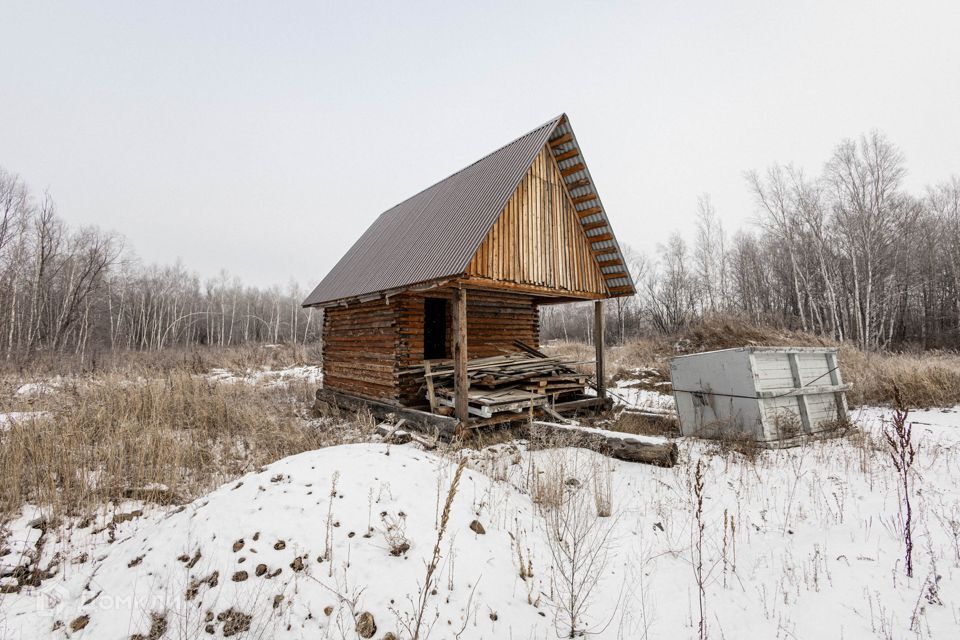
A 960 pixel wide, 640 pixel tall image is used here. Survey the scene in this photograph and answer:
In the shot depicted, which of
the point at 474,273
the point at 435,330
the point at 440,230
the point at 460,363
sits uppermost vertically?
the point at 440,230

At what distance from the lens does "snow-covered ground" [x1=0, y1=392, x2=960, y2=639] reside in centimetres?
278

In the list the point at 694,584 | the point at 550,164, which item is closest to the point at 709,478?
the point at 694,584

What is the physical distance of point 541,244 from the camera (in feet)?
32.2

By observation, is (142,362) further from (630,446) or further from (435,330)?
(630,446)

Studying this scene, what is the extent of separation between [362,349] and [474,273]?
492 cm

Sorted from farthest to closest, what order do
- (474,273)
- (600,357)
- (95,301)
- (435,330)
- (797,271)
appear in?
1. (95,301)
2. (797,271)
3. (435,330)
4. (600,357)
5. (474,273)

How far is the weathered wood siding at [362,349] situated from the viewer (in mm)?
10250

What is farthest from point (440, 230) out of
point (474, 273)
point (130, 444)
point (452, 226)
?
point (130, 444)

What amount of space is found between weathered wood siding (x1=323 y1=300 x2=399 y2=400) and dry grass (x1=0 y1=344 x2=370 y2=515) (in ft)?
5.76

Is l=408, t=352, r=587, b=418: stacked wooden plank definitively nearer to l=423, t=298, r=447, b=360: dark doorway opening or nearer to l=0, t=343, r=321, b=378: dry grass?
l=423, t=298, r=447, b=360: dark doorway opening

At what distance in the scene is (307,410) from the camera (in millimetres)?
12461

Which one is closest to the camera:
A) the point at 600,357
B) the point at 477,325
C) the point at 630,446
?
the point at 630,446

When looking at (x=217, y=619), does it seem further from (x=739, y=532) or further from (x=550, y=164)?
(x=550, y=164)

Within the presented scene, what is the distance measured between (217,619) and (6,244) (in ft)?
118
